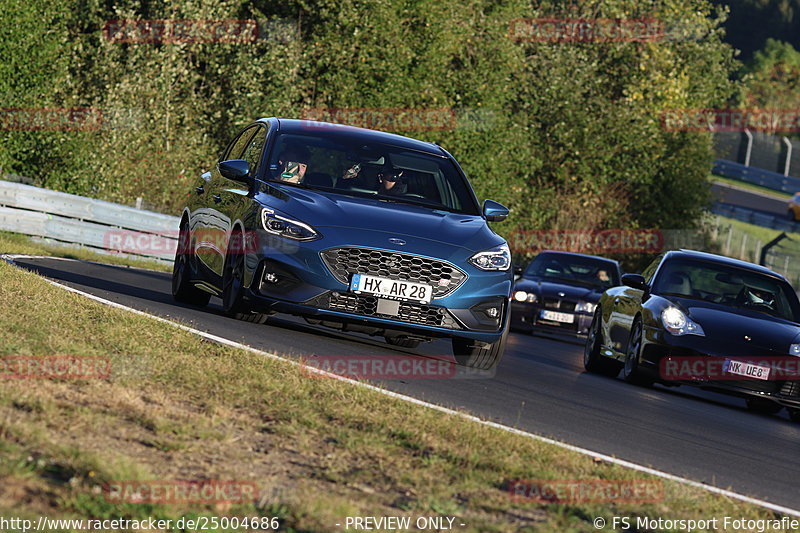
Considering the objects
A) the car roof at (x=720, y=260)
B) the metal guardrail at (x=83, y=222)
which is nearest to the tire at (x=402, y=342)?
the car roof at (x=720, y=260)

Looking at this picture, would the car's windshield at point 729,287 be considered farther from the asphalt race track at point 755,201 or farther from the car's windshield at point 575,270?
the asphalt race track at point 755,201

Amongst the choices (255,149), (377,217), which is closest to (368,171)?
(377,217)

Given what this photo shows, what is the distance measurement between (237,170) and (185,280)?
87.1 inches

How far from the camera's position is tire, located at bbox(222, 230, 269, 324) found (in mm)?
10695

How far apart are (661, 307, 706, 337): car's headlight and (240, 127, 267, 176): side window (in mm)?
4376

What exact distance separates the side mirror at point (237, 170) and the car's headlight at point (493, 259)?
2.11 meters

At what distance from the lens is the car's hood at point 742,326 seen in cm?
1291

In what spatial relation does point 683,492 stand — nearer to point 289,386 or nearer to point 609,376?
point 289,386

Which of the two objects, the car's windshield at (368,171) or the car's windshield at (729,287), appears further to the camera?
the car's windshield at (729,287)

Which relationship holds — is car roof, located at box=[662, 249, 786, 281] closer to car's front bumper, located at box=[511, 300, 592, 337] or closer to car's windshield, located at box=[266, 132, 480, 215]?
car's windshield, located at box=[266, 132, 480, 215]

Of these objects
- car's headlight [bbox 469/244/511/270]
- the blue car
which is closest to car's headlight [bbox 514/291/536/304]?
the blue car

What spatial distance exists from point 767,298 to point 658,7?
4097cm

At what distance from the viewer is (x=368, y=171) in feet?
38.0

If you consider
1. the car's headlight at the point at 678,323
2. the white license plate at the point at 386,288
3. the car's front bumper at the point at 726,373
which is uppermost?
the white license plate at the point at 386,288
